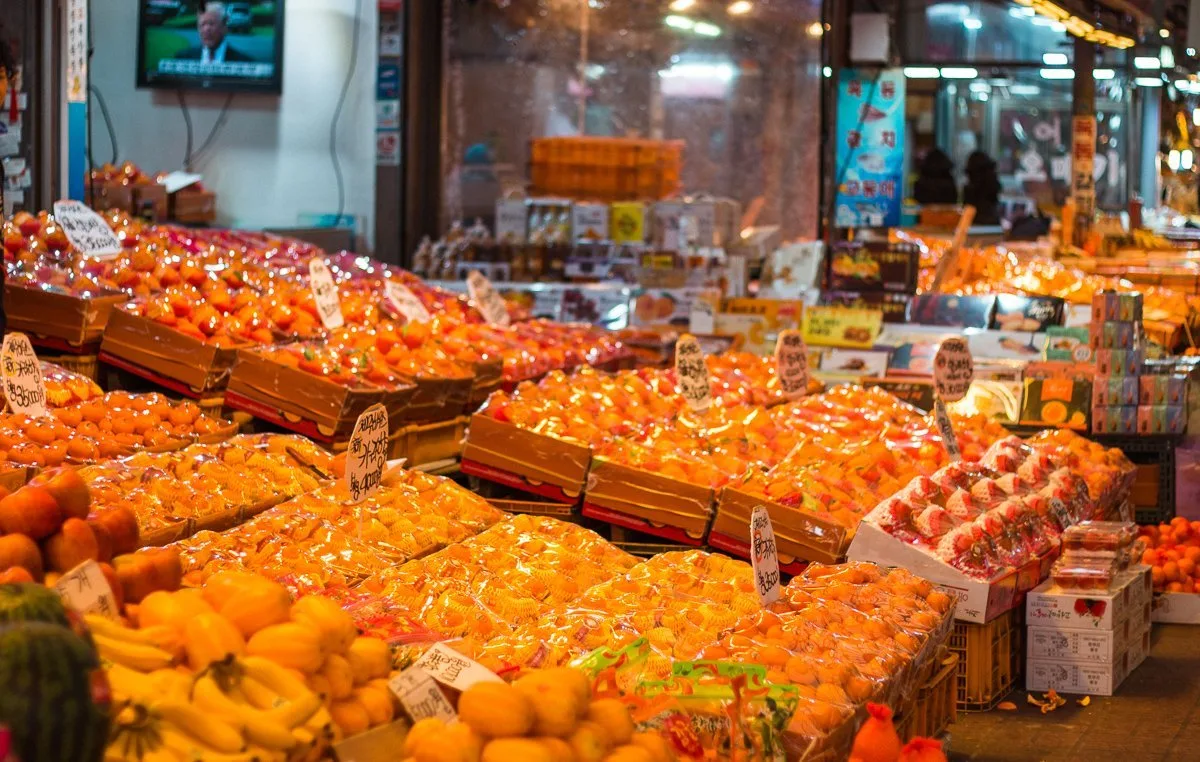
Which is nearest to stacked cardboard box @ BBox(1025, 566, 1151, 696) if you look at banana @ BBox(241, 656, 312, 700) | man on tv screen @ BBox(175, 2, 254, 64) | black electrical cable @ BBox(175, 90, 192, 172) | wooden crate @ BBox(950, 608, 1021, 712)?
wooden crate @ BBox(950, 608, 1021, 712)

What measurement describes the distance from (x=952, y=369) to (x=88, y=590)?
4429mm

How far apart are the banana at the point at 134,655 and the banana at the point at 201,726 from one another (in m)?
0.17

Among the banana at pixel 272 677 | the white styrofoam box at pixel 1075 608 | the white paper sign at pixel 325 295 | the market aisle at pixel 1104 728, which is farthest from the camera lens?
the white paper sign at pixel 325 295

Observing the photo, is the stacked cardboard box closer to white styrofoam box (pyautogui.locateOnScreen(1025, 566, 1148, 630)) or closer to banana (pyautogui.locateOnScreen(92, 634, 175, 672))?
white styrofoam box (pyautogui.locateOnScreen(1025, 566, 1148, 630))

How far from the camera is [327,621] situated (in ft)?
8.55

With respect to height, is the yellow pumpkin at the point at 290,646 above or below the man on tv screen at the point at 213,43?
below

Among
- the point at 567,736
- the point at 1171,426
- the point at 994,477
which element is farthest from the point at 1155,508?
the point at 567,736

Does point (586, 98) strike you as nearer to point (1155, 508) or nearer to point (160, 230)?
point (160, 230)

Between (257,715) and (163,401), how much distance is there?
3305 mm

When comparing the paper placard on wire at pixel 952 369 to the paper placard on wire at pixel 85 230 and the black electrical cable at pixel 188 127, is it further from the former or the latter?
the black electrical cable at pixel 188 127

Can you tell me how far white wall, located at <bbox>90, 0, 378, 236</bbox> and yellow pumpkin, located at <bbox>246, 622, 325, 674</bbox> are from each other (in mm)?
8674

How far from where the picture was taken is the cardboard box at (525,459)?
18.0 feet

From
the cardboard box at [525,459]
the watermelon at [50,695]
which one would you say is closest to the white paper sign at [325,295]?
the cardboard box at [525,459]

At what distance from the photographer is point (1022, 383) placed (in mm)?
7172
